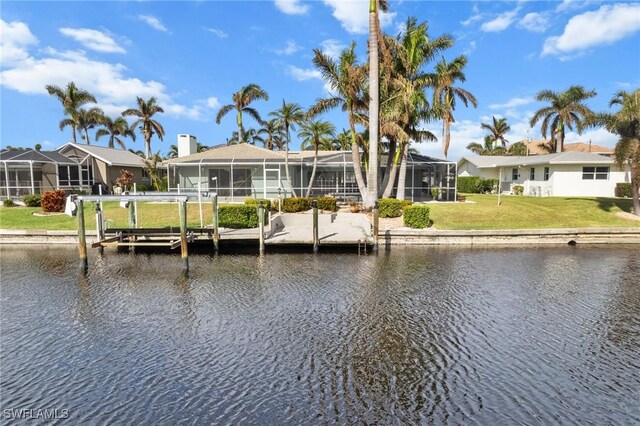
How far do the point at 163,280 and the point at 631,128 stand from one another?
26166 millimetres

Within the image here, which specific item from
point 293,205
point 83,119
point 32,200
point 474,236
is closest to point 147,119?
point 83,119

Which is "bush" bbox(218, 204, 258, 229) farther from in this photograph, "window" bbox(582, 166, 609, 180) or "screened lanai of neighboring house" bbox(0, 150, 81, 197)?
"window" bbox(582, 166, 609, 180)

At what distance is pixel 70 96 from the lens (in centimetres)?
4525

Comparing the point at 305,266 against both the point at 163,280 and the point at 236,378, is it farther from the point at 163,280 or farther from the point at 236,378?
the point at 236,378

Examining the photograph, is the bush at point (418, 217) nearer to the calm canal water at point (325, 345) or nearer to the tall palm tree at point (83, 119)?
the calm canal water at point (325, 345)

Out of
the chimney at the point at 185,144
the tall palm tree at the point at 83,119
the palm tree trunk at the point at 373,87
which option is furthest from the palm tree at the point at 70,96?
the palm tree trunk at the point at 373,87

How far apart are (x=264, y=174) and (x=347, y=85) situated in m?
9.66

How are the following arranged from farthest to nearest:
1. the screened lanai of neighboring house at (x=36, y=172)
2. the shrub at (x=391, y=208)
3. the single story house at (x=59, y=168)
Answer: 1. the single story house at (x=59, y=168)
2. the screened lanai of neighboring house at (x=36, y=172)
3. the shrub at (x=391, y=208)

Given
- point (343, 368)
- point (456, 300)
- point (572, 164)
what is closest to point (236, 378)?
point (343, 368)

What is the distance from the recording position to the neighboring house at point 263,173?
30328mm

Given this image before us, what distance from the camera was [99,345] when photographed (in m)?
8.20

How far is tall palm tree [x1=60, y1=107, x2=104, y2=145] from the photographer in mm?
45697

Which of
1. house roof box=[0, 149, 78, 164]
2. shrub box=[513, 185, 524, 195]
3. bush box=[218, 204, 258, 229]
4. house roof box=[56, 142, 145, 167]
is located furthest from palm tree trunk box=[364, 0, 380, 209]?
house roof box=[0, 149, 78, 164]

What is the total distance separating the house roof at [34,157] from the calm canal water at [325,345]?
22.9 meters
